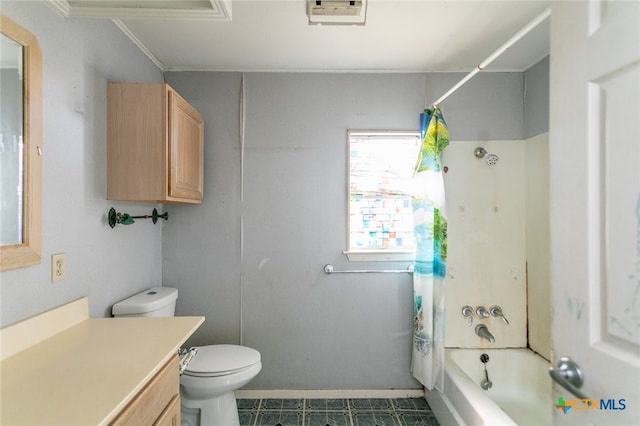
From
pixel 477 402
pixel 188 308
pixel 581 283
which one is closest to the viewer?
pixel 581 283

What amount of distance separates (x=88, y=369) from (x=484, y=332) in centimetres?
220

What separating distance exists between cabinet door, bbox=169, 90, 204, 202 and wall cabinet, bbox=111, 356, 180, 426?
92cm

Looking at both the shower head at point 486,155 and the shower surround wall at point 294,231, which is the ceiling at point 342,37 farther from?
the shower head at point 486,155

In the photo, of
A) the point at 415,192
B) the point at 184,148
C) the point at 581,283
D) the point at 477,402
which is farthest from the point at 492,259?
the point at 184,148

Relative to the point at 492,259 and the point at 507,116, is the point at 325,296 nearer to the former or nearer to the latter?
the point at 492,259

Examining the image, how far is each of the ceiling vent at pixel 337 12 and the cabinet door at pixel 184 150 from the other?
844 mm

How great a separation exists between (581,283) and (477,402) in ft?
3.77

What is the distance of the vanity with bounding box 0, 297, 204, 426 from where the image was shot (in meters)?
0.77

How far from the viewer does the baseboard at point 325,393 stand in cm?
216

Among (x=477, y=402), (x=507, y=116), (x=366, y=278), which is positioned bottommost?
(x=477, y=402)

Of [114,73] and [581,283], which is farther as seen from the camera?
[114,73]

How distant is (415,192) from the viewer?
2.01 m

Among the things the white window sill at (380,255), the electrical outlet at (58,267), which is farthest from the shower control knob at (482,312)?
the electrical outlet at (58,267)

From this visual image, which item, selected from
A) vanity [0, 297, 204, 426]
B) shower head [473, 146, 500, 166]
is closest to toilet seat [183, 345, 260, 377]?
vanity [0, 297, 204, 426]
